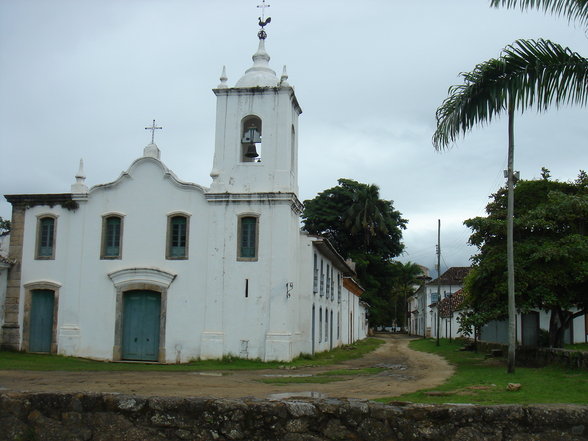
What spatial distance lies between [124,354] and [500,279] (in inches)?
491

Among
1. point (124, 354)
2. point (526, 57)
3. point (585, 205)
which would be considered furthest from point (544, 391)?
point (124, 354)

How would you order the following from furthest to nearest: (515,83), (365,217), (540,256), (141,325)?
(365,217) < (141,325) < (540,256) < (515,83)

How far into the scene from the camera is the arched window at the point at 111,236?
2158 centimetres

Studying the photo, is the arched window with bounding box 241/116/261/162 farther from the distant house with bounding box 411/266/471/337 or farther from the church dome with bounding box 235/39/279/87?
the distant house with bounding box 411/266/471/337

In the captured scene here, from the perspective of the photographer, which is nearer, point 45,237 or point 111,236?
point 111,236

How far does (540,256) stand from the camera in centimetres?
1864

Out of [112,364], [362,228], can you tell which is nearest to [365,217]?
[362,228]

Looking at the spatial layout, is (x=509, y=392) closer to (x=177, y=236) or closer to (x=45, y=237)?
(x=177, y=236)

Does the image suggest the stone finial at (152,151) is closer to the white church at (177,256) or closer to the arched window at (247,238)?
the white church at (177,256)

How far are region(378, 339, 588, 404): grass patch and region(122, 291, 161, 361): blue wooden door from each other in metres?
9.86

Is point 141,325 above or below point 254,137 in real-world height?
below

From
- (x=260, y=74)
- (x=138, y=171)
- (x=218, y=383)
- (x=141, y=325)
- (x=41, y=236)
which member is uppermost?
(x=260, y=74)

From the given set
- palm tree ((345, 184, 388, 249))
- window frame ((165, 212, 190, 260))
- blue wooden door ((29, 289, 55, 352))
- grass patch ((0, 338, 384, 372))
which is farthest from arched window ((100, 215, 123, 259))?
palm tree ((345, 184, 388, 249))

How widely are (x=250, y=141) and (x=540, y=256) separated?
32.7ft
